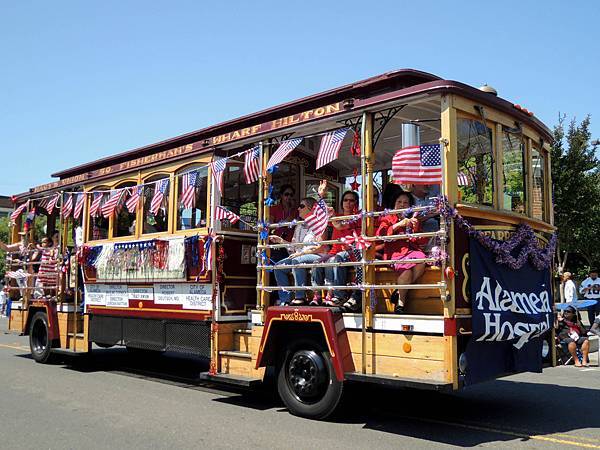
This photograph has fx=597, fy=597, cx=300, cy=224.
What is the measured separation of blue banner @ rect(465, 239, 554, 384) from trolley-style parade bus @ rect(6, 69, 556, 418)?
22mm

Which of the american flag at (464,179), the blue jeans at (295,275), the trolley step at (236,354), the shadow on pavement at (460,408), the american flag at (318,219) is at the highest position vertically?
the american flag at (464,179)

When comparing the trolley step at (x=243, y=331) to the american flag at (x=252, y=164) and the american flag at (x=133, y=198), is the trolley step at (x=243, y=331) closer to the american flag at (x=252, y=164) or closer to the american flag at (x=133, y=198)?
the american flag at (x=252, y=164)

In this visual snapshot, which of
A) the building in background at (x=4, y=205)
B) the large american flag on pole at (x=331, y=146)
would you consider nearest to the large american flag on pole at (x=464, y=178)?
the large american flag on pole at (x=331, y=146)

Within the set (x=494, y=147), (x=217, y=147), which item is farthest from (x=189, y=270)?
(x=494, y=147)

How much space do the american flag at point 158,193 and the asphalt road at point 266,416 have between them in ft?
8.73

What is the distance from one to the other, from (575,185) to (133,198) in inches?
627

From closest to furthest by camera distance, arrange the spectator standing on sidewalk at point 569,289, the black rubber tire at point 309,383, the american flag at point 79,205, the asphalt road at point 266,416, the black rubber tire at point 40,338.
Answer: the asphalt road at point 266,416 < the black rubber tire at point 309,383 < the american flag at point 79,205 < the black rubber tire at point 40,338 < the spectator standing on sidewalk at point 569,289

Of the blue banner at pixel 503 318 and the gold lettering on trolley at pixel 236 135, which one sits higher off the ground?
the gold lettering on trolley at pixel 236 135

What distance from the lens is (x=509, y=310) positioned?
620 cm

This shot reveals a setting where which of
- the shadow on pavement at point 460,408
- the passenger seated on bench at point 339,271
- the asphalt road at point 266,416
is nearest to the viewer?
the asphalt road at point 266,416

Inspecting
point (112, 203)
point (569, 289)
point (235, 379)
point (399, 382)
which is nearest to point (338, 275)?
→ point (399, 382)

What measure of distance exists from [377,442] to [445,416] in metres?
1.52

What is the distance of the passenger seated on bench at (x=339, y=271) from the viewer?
662cm

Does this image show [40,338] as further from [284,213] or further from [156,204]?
[284,213]
